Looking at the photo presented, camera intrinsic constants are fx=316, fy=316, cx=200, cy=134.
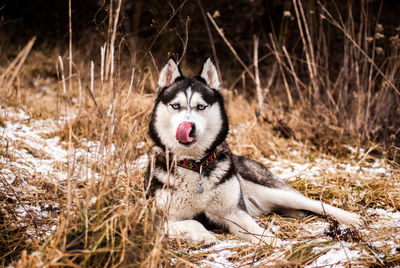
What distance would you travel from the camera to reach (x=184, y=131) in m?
2.14

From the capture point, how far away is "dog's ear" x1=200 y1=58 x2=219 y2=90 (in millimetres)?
2658

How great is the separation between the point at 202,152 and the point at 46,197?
4.07 feet

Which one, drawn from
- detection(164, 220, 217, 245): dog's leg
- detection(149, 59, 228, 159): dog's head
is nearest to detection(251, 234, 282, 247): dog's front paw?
detection(164, 220, 217, 245): dog's leg

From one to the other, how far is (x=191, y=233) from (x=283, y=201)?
3.36 ft

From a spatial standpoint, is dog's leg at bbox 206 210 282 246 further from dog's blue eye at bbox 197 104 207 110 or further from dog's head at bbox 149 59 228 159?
dog's blue eye at bbox 197 104 207 110

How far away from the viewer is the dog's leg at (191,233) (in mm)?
2054

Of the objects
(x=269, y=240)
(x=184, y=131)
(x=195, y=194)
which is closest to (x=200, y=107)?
(x=184, y=131)

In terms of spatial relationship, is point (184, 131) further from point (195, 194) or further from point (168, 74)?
point (168, 74)

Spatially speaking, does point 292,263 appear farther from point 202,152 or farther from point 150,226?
point 202,152

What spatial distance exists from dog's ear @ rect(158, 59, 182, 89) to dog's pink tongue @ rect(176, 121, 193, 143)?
0.60 metres

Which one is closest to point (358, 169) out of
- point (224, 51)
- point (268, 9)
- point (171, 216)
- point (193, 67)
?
point (171, 216)

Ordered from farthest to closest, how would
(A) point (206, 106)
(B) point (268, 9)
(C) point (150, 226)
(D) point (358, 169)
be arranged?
(B) point (268, 9) → (D) point (358, 169) → (A) point (206, 106) → (C) point (150, 226)

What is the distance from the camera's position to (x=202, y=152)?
8.11ft

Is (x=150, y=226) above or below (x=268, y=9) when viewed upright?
below
